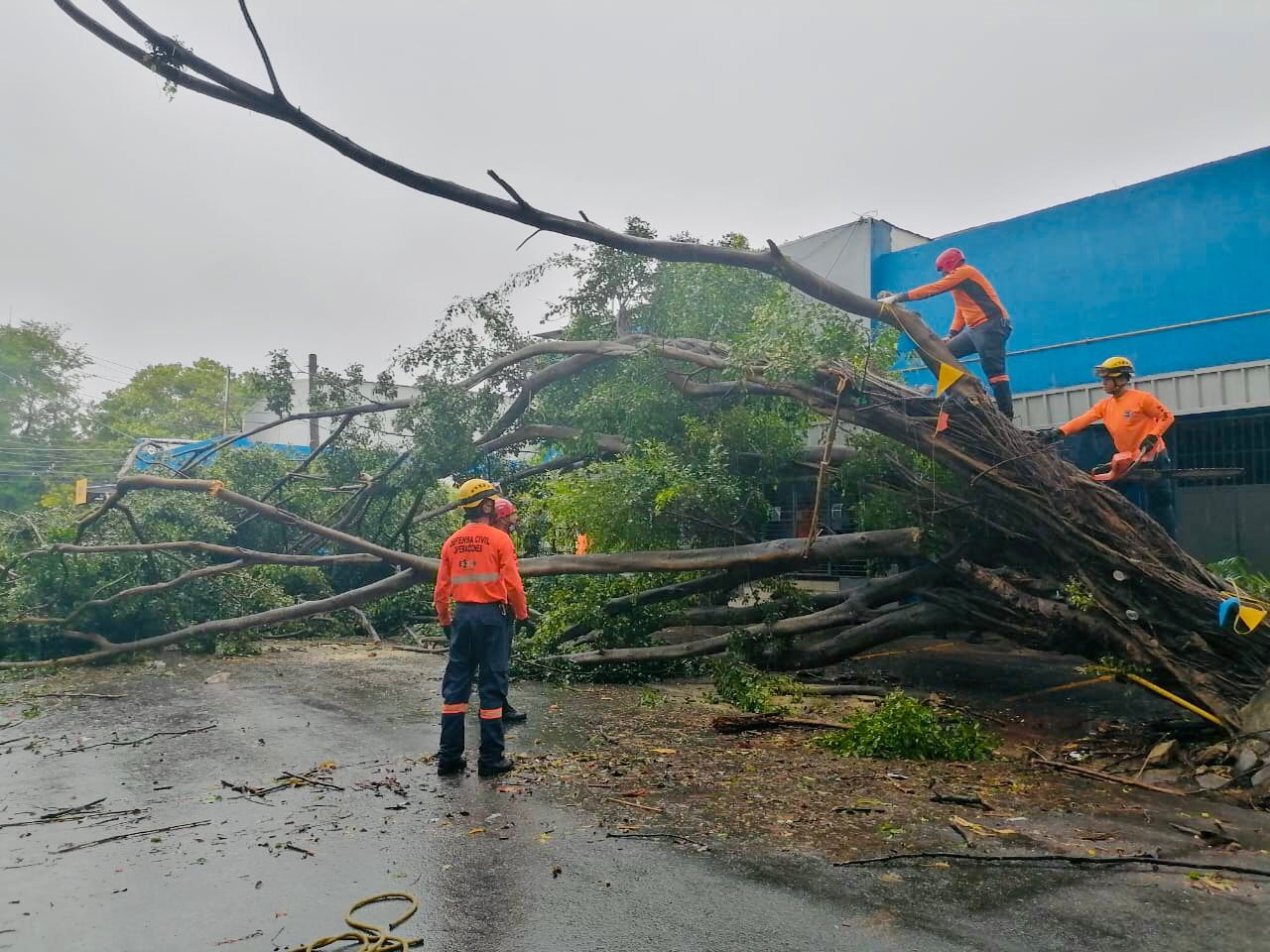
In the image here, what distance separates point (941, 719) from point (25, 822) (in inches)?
212

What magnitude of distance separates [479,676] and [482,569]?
0.64 m

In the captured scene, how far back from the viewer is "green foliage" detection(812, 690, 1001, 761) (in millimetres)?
5684

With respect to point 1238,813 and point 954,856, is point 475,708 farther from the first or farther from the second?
point 1238,813

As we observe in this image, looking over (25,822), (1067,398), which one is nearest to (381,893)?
(25,822)

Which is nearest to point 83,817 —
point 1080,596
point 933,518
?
point 933,518

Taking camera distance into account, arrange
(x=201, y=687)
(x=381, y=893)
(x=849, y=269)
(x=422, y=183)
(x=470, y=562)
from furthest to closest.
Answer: (x=849, y=269) → (x=201, y=687) → (x=470, y=562) → (x=422, y=183) → (x=381, y=893)

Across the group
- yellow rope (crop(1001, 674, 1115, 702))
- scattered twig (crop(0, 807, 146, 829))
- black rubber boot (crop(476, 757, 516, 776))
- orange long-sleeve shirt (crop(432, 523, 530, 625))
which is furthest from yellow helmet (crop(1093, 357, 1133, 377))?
scattered twig (crop(0, 807, 146, 829))

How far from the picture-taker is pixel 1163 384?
381 inches

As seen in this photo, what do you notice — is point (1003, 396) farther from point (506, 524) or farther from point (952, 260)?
point (506, 524)

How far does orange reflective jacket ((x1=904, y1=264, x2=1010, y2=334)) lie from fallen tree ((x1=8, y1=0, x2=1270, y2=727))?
2.13ft

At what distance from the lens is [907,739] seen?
570cm

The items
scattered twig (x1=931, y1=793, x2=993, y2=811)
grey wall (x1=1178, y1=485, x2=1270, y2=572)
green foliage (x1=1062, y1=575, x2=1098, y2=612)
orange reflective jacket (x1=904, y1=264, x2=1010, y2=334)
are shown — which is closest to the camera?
scattered twig (x1=931, y1=793, x2=993, y2=811)

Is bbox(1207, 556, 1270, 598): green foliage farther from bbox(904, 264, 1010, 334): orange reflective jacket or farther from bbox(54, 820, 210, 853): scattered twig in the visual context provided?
bbox(54, 820, 210, 853): scattered twig

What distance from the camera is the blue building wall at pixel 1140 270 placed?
10578 mm
